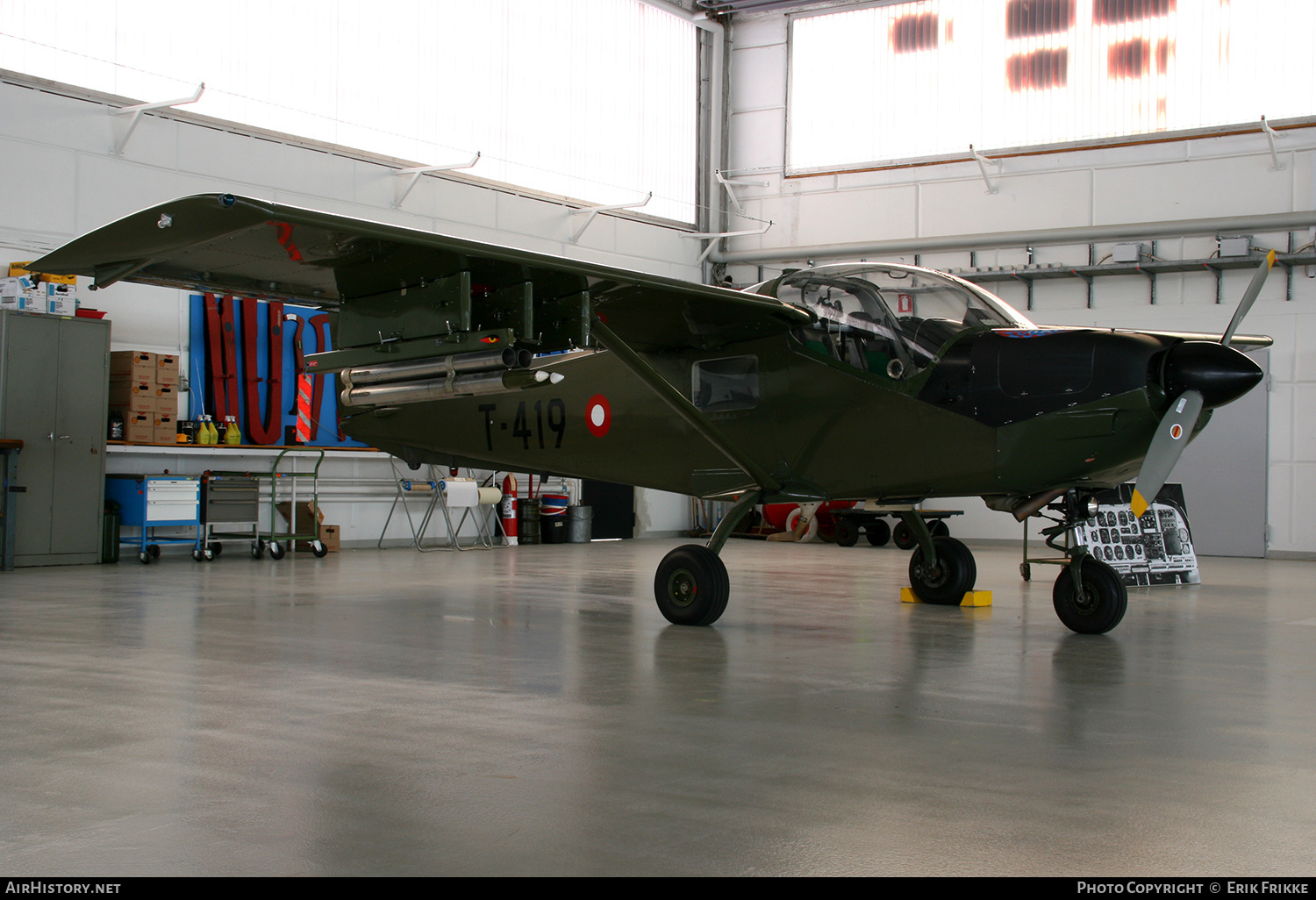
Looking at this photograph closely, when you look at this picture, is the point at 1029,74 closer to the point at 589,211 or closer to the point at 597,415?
the point at 589,211

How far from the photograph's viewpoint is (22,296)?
10281 mm

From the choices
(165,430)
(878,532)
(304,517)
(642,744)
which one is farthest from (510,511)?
(642,744)

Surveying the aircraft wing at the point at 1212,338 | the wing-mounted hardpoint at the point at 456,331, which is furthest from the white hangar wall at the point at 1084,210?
the wing-mounted hardpoint at the point at 456,331

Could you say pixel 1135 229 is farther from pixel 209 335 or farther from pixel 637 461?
pixel 209 335

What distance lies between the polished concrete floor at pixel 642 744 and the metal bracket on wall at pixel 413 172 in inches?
332

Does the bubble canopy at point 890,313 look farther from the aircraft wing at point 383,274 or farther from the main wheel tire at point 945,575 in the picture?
the main wheel tire at point 945,575

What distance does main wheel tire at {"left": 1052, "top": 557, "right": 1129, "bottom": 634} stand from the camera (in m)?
6.25

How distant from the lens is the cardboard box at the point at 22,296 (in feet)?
33.6

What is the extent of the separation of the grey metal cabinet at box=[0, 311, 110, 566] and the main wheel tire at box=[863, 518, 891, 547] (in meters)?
10.9

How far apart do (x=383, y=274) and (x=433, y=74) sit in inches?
402

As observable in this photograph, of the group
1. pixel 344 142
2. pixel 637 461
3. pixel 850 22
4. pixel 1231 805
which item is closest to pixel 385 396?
pixel 637 461

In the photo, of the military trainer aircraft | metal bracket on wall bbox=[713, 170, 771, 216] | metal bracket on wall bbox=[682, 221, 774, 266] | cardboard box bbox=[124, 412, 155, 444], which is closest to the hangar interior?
cardboard box bbox=[124, 412, 155, 444]

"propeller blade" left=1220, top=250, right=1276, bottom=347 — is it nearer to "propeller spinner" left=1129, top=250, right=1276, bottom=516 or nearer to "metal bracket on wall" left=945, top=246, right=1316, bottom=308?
"propeller spinner" left=1129, top=250, right=1276, bottom=516
